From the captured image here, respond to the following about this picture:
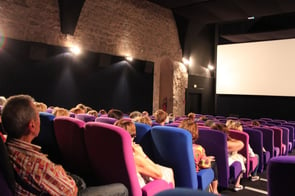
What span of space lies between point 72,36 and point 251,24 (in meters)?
8.37

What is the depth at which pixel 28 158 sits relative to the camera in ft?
5.04

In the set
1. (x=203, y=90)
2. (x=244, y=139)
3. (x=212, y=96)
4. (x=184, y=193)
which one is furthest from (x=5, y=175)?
(x=212, y=96)

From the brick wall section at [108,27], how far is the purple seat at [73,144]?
16.5 feet

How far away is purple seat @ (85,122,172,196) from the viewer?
1982 mm

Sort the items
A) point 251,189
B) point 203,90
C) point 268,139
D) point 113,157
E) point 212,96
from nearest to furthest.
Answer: point 113,157 < point 251,189 < point 268,139 < point 203,90 < point 212,96

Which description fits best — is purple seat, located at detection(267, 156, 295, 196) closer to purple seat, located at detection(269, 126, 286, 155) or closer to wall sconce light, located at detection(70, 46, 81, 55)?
purple seat, located at detection(269, 126, 286, 155)

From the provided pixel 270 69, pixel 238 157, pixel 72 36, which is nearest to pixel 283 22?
pixel 270 69

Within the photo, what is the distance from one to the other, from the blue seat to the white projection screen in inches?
375

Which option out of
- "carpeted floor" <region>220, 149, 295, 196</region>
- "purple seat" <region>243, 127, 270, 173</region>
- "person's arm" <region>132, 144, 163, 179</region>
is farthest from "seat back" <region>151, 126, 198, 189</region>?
"purple seat" <region>243, 127, 270, 173</region>

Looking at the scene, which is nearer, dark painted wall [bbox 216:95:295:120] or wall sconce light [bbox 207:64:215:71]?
dark painted wall [bbox 216:95:295:120]

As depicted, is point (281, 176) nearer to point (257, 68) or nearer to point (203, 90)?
point (257, 68)

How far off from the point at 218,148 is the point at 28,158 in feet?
7.74

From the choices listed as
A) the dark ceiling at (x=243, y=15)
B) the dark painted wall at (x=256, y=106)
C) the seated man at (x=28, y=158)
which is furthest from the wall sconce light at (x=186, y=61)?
the seated man at (x=28, y=158)

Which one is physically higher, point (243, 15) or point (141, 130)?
point (243, 15)
